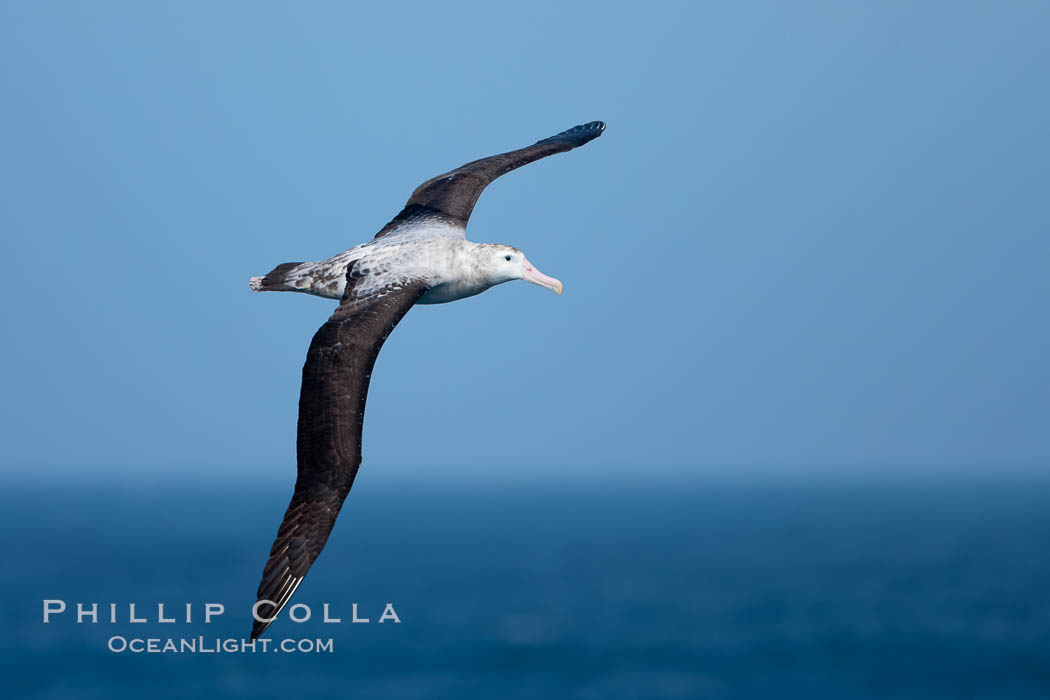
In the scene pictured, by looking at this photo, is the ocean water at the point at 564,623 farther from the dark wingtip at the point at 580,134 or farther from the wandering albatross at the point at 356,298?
the wandering albatross at the point at 356,298

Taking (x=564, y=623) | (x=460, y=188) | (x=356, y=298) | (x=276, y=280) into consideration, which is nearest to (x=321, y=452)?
(x=356, y=298)

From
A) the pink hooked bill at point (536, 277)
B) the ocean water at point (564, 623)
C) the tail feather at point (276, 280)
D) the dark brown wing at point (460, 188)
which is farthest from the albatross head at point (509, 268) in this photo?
the ocean water at point (564, 623)

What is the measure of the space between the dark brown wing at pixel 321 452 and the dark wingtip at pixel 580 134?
320 inches

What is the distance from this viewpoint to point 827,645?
89438 mm

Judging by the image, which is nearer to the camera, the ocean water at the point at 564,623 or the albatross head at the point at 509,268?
the albatross head at the point at 509,268

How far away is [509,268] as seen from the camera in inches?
577

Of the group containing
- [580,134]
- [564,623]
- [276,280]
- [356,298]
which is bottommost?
[356,298]

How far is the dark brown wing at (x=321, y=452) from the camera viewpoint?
11528mm

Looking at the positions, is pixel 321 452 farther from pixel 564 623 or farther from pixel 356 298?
pixel 564 623

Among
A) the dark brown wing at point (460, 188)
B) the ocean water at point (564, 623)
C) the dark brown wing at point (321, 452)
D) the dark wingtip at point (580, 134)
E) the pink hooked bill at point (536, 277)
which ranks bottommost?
the dark brown wing at point (321, 452)

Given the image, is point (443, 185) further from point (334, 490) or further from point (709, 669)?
point (709, 669)

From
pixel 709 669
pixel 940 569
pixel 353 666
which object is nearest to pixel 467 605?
pixel 353 666

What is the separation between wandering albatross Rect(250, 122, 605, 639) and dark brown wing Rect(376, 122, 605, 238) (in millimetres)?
16

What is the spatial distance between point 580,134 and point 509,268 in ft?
20.2
